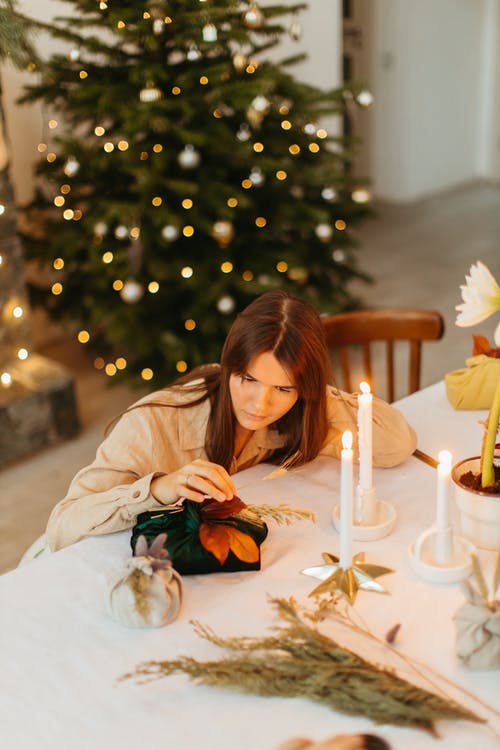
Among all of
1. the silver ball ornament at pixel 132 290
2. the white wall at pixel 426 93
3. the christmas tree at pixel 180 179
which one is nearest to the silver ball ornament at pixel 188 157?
the christmas tree at pixel 180 179

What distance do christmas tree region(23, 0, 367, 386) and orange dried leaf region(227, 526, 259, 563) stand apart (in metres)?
1.83

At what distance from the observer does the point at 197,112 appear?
292 centimetres

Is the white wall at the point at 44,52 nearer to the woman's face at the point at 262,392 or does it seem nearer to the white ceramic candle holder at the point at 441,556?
the woman's face at the point at 262,392

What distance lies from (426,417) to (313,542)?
498mm

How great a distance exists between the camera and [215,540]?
1.25 m

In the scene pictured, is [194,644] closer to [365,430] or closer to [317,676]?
[317,676]

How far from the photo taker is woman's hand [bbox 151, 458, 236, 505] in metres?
1.26

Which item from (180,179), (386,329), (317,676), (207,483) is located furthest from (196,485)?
(180,179)

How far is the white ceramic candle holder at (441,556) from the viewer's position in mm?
1220

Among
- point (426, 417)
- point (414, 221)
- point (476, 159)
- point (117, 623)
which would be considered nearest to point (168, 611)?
point (117, 623)

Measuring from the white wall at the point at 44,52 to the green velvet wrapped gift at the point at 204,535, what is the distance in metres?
2.35

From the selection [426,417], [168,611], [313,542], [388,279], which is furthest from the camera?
[388,279]

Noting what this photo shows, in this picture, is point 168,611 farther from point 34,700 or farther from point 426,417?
point 426,417

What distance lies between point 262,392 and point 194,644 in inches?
17.1
